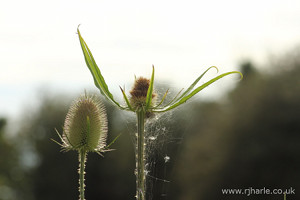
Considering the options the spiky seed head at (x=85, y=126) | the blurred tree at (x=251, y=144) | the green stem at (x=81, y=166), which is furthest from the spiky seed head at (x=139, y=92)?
the blurred tree at (x=251, y=144)

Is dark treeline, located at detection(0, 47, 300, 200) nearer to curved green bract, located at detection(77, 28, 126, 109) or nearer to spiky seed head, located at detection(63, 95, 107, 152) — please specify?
spiky seed head, located at detection(63, 95, 107, 152)


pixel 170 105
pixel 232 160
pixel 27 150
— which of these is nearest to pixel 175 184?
pixel 232 160

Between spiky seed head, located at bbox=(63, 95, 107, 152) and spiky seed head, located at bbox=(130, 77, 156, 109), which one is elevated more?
spiky seed head, located at bbox=(130, 77, 156, 109)

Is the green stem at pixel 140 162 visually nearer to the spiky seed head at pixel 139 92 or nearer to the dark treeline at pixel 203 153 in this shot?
the spiky seed head at pixel 139 92

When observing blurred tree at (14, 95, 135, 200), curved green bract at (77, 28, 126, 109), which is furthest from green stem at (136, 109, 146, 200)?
blurred tree at (14, 95, 135, 200)

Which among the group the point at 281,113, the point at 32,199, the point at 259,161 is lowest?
the point at 32,199

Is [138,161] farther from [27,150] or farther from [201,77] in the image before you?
[27,150]
